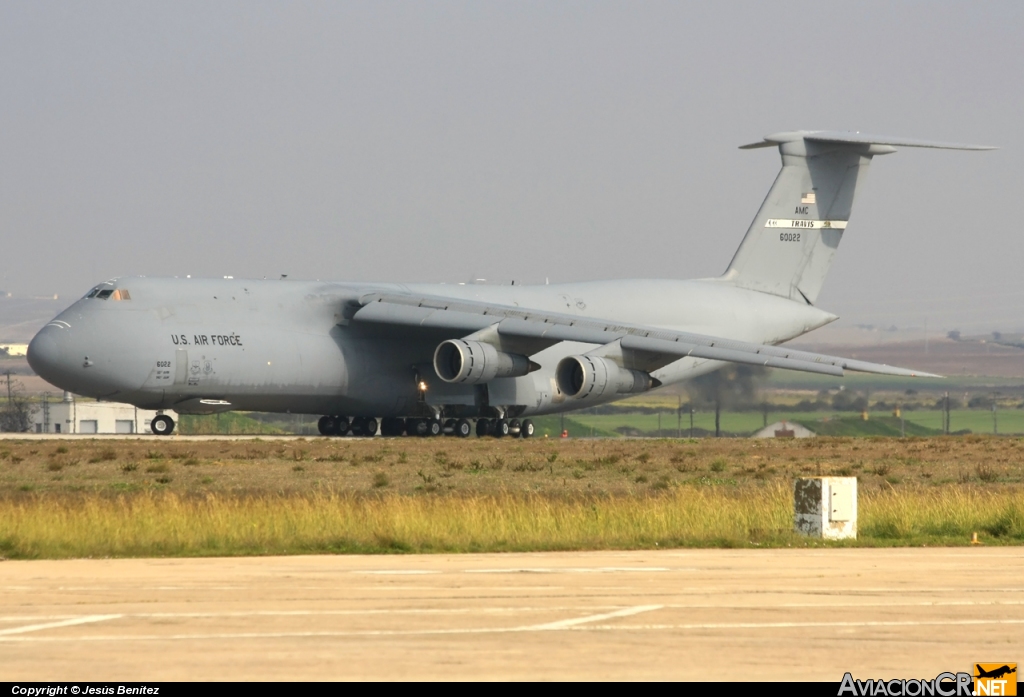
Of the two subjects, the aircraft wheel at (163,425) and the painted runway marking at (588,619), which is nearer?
the painted runway marking at (588,619)

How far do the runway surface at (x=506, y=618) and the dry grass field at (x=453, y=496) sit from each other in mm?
1477

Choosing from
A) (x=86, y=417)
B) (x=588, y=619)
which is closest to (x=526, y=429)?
(x=86, y=417)

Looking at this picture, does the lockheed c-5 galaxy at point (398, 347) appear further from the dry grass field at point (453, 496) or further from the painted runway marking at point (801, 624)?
the painted runway marking at point (801, 624)

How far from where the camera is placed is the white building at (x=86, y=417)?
53250 millimetres

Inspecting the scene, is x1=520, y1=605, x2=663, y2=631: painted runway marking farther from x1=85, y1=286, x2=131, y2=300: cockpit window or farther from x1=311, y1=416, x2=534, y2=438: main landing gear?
x1=311, y1=416, x2=534, y2=438: main landing gear

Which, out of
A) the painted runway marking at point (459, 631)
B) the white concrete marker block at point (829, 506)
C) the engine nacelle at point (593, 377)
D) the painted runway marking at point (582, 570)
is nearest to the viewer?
the painted runway marking at point (459, 631)

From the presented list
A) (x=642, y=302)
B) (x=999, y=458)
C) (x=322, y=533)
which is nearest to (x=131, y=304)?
(x=642, y=302)

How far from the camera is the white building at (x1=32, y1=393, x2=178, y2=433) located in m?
53.2

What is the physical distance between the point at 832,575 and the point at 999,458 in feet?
62.6

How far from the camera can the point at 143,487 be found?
65.2 feet

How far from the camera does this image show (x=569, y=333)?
3431 cm

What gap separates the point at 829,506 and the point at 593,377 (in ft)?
65.5

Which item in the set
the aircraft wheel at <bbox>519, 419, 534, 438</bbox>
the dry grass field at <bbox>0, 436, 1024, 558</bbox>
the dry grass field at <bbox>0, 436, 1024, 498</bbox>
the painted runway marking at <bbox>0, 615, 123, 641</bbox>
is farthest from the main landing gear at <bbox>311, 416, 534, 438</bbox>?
the painted runway marking at <bbox>0, 615, 123, 641</bbox>

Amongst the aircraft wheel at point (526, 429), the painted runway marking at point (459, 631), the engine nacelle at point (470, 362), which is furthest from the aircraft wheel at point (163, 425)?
the painted runway marking at point (459, 631)
